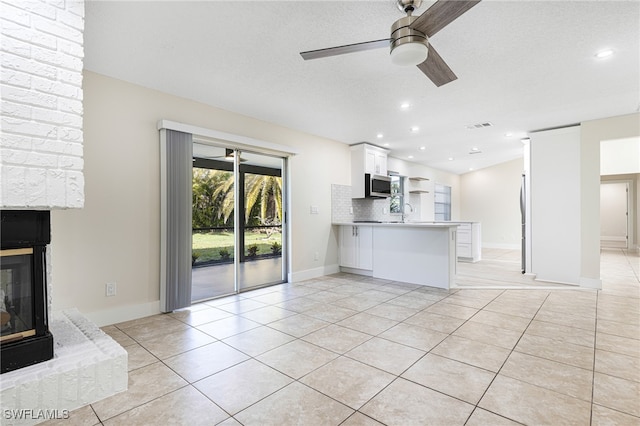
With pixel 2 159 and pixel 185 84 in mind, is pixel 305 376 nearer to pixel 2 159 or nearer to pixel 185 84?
pixel 2 159

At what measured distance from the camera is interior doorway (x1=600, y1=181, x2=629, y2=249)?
982 centimetres

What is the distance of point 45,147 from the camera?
1677mm

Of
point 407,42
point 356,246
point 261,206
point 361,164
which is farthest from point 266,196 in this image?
point 407,42

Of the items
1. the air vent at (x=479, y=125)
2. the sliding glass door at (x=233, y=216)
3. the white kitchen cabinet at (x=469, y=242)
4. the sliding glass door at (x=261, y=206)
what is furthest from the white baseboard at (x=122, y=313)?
the white kitchen cabinet at (x=469, y=242)

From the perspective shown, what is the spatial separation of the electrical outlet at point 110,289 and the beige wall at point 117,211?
35 mm

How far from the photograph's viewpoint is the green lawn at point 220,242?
14.1ft

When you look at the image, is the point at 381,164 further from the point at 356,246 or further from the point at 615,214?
the point at 615,214

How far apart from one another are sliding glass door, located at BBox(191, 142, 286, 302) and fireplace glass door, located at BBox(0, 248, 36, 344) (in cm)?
216

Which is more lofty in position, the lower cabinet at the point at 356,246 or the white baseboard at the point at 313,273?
the lower cabinet at the point at 356,246

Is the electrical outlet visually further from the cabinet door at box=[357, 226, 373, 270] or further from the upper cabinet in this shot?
the upper cabinet

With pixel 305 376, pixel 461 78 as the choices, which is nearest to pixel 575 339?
pixel 305 376

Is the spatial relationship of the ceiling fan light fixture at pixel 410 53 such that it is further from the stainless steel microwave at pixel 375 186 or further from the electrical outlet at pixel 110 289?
the stainless steel microwave at pixel 375 186

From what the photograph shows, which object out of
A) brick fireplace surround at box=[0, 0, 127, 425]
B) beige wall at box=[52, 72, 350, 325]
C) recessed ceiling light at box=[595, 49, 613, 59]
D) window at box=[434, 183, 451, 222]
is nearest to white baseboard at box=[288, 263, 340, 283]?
beige wall at box=[52, 72, 350, 325]

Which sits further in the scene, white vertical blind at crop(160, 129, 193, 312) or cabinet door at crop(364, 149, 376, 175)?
cabinet door at crop(364, 149, 376, 175)
